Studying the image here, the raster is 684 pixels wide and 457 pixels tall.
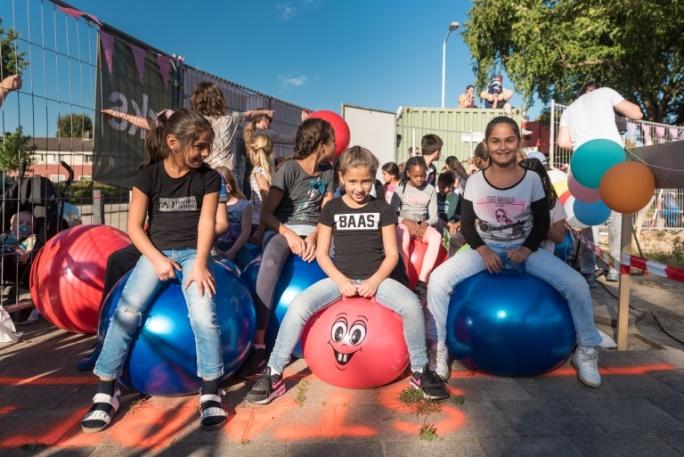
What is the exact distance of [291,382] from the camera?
3.52 metres

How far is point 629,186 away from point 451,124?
1389 centimetres

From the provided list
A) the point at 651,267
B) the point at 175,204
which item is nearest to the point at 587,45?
the point at 651,267

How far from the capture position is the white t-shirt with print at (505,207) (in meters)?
3.65

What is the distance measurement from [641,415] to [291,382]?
7.26 ft

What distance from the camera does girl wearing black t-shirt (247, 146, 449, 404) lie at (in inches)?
129

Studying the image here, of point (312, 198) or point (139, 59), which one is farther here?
point (139, 59)

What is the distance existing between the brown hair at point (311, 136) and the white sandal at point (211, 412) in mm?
2230

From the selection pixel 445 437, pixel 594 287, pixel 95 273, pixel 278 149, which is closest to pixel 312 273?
pixel 445 437

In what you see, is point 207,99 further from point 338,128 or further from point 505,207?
point 505,207

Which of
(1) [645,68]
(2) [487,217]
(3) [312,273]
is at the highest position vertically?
(1) [645,68]

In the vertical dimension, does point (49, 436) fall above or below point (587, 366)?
below

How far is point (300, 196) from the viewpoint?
4301 millimetres

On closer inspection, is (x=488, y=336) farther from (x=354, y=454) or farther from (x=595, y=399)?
(x=354, y=454)

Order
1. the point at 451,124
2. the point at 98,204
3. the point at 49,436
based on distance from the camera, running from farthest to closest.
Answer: the point at 451,124
the point at 98,204
the point at 49,436
